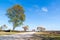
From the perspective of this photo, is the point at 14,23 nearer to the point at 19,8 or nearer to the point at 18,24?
the point at 18,24

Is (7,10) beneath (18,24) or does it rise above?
above

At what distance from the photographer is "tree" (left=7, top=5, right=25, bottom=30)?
53125mm

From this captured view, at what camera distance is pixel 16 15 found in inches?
2128

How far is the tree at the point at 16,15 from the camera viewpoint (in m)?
53.1

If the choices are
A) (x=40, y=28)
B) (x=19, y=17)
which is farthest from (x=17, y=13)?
(x=40, y=28)

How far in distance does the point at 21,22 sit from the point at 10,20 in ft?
13.4

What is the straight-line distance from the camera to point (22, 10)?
175 feet

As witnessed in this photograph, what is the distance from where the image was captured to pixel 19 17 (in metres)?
54.3

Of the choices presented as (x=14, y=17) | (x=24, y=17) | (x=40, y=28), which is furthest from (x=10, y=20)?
(x=40, y=28)

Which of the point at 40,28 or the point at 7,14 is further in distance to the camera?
the point at 40,28

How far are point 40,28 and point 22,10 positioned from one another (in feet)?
85.8

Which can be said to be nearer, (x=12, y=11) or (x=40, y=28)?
(x=12, y=11)

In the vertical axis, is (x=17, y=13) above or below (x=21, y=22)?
above

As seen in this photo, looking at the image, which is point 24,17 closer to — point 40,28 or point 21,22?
point 21,22
